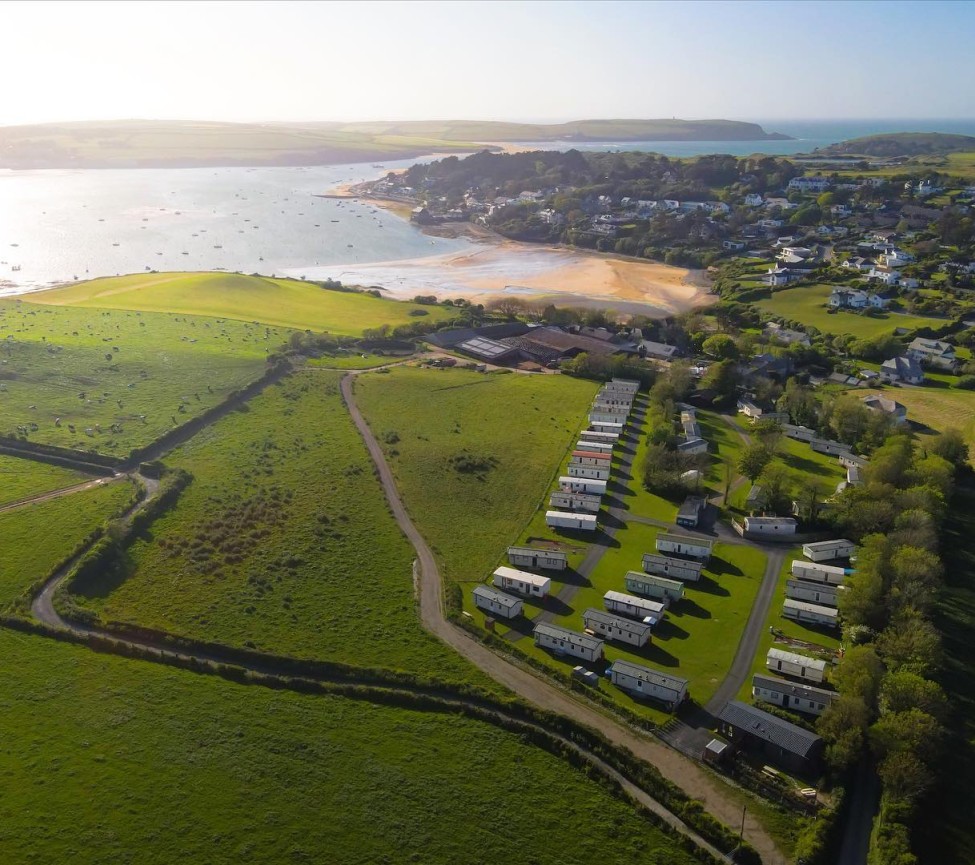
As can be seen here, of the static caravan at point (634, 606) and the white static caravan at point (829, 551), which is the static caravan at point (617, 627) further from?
the white static caravan at point (829, 551)

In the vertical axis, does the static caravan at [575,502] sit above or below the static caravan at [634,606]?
above

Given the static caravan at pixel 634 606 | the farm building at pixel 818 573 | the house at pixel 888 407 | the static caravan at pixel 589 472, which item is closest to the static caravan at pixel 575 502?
the static caravan at pixel 589 472

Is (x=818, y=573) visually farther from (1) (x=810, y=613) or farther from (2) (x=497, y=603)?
(2) (x=497, y=603)

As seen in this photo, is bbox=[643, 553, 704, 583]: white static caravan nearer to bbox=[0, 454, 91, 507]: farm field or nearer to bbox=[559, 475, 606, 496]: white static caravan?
bbox=[559, 475, 606, 496]: white static caravan

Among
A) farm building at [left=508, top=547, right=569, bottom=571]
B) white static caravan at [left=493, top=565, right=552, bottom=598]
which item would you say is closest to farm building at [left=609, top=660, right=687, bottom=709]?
white static caravan at [left=493, top=565, right=552, bottom=598]

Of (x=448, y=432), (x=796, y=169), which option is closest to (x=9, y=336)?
(x=448, y=432)

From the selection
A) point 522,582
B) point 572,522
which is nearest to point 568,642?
point 522,582

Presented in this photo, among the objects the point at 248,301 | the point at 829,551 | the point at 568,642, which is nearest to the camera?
the point at 568,642
